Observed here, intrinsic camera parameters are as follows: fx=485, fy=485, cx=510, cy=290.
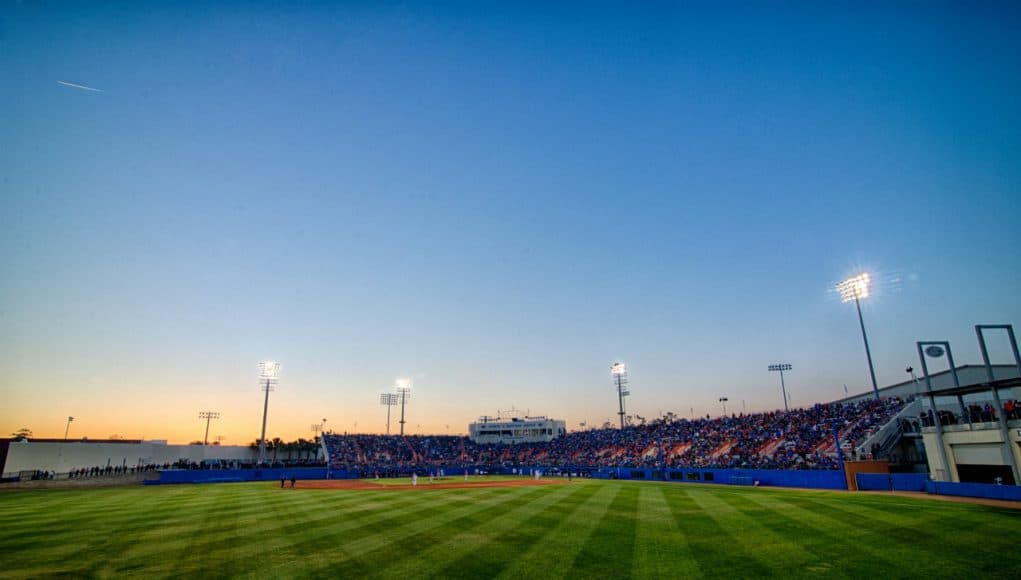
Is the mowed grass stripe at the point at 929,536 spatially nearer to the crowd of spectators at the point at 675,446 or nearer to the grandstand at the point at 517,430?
the crowd of spectators at the point at 675,446

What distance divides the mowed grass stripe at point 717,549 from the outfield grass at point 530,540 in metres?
0.05

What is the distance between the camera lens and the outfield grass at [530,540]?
39.2ft

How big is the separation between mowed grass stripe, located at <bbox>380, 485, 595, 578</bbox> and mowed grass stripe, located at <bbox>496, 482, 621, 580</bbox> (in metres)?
0.97

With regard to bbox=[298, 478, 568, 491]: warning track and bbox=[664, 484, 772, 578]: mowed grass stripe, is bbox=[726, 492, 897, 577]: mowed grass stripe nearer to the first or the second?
bbox=[664, 484, 772, 578]: mowed grass stripe

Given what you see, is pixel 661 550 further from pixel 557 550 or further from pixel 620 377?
pixel 620 377

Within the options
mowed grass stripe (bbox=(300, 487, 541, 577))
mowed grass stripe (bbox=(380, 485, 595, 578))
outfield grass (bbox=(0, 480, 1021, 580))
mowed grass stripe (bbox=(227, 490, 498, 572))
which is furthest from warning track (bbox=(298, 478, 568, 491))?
mowed grass stripe (bbox=(380, 485, 595, 578))

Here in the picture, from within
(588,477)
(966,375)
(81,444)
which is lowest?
(588,477)

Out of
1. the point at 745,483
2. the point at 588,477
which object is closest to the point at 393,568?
the point at 745,483

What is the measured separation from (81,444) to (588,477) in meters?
67.5

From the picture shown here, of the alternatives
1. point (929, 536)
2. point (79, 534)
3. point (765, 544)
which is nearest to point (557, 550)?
point (765, 544)

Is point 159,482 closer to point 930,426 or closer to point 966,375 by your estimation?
point 930,426

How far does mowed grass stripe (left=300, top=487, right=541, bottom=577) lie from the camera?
12281 mm

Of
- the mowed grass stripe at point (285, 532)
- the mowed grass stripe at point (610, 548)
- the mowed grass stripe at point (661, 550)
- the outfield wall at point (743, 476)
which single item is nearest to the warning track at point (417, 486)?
the outfield wall at point (743, 476)

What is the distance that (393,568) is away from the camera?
39.7 ft
